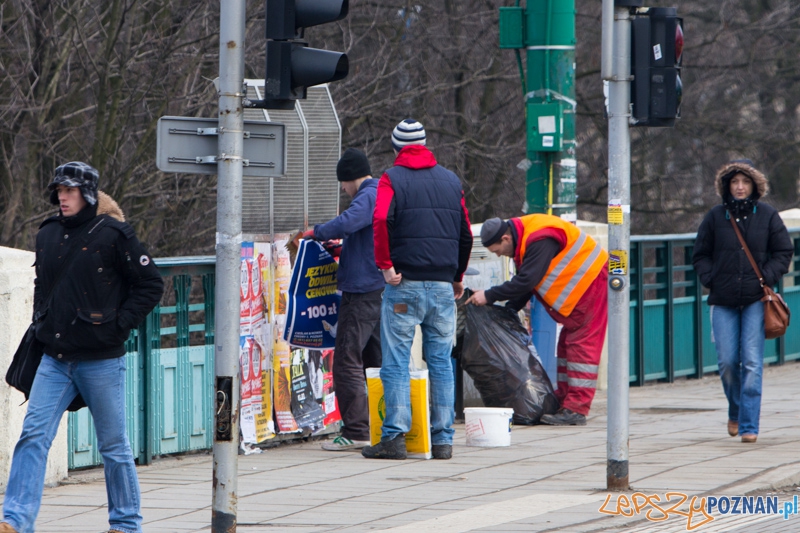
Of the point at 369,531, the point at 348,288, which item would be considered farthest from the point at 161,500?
the point at 348,288

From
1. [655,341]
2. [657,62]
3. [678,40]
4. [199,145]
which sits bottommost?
[655,341]

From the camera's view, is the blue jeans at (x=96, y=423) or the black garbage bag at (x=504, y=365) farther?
the black garbage bag at (x=504, y=365)

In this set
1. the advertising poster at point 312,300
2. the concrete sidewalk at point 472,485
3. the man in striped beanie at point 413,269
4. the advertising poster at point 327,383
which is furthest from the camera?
the advertising poster at point 327,383

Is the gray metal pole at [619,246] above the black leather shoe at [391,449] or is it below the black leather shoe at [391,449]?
above

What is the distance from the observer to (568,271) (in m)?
9.96

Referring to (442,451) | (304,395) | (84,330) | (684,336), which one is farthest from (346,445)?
(684,336)

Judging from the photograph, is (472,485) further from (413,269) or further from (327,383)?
(327,383)

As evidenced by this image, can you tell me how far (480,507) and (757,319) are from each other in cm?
329

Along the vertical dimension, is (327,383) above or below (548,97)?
below

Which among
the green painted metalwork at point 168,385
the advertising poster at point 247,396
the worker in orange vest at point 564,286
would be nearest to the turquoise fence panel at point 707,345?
the worker in orange vest at point 564,286

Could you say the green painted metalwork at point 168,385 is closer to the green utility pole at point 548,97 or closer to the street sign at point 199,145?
the street sign at point 199,145

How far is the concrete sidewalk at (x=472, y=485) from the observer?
6.42 metres

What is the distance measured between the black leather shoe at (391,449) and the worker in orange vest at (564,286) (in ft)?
5.38

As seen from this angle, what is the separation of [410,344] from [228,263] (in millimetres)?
2678
